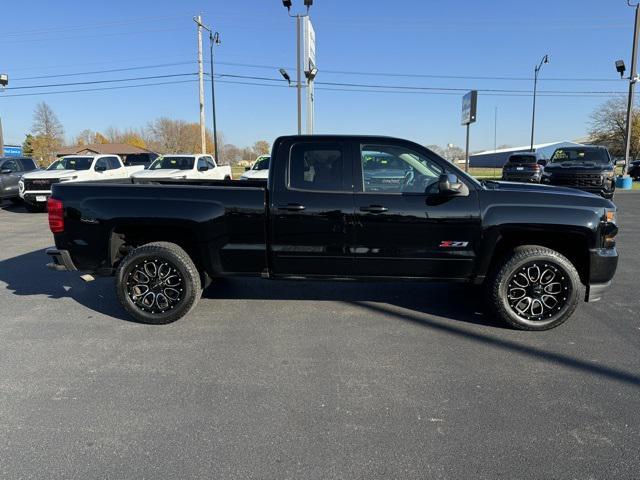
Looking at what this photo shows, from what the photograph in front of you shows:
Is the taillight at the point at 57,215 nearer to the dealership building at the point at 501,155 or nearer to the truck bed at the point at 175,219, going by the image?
the truck bed at the point at 175,219

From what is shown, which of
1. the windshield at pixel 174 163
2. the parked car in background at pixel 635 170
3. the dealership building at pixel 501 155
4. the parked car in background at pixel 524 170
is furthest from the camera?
the dealership building at pixel 501 155

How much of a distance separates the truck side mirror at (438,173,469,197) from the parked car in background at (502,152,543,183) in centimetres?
1949

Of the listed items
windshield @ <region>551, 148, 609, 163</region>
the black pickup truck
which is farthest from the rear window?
the black pickup truck

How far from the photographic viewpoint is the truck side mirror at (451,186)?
4301 mm

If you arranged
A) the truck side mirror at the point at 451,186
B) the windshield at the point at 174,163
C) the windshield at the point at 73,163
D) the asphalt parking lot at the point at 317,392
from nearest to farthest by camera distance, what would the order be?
1. the asphalt parking lot at the point at 317,392
2. the truck side mirror at the point at 451,186
3. the windshield at the point at 73,163
4. the windshield at the point at 174,163

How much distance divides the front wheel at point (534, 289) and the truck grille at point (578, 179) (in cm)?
1287

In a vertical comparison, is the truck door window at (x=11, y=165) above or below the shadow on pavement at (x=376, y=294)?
above

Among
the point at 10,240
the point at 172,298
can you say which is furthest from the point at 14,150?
the point at 172,298

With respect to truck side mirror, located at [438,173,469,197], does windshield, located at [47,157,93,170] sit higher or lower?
higher

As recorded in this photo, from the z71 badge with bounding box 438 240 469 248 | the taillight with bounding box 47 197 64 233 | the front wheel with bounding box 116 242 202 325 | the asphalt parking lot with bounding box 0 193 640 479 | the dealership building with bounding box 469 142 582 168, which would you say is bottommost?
the asphalt parking lot with bounding box 0 193 640 479

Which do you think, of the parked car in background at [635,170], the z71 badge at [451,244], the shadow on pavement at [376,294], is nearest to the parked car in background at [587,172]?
the shadow on pavement at [376,294]

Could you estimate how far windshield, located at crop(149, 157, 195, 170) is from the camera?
1628 centimetres

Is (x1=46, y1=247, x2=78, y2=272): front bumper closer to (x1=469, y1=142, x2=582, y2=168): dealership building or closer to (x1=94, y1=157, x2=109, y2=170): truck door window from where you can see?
(x1=94, y1=157, x2=109, y2=170): truck door window

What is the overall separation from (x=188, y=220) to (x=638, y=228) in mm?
10909
